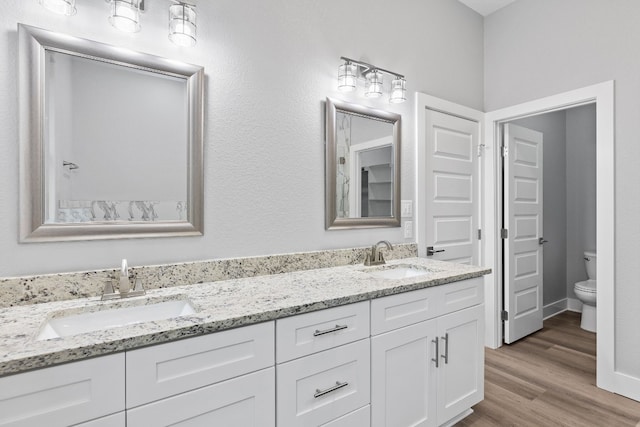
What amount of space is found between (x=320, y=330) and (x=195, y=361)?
465mm

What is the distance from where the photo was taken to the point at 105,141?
1.37 m

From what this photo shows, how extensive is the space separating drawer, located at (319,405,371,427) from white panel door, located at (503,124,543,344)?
2.08 metres

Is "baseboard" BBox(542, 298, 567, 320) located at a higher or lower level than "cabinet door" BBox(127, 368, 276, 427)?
lower

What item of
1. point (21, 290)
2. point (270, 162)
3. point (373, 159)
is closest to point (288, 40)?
point (270, 162)

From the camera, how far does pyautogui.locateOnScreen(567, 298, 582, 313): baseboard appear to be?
3.87 metres

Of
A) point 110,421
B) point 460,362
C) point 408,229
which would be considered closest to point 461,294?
point 460,362

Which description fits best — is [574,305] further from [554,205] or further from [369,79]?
[369,79]

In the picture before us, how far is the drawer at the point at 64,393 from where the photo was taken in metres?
0.80

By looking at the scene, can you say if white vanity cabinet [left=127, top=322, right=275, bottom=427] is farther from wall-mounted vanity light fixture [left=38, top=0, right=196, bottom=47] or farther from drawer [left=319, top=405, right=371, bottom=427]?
wall-mounted vanity light fixture [left=38, top=0, right=196, bottom=47]

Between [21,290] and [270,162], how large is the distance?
1.14 m

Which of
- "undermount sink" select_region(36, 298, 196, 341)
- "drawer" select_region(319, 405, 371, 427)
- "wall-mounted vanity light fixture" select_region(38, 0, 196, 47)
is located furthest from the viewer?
"drawer" select_region(319, 405, 371, 427)

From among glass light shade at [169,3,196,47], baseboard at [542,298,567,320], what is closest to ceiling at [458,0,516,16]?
glass light shade at [169,3,196,47]

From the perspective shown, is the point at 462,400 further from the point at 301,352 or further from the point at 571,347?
the point at 571,347

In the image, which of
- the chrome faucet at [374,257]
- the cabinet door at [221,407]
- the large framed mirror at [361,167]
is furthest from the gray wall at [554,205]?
the cabinet door at [221,407]
